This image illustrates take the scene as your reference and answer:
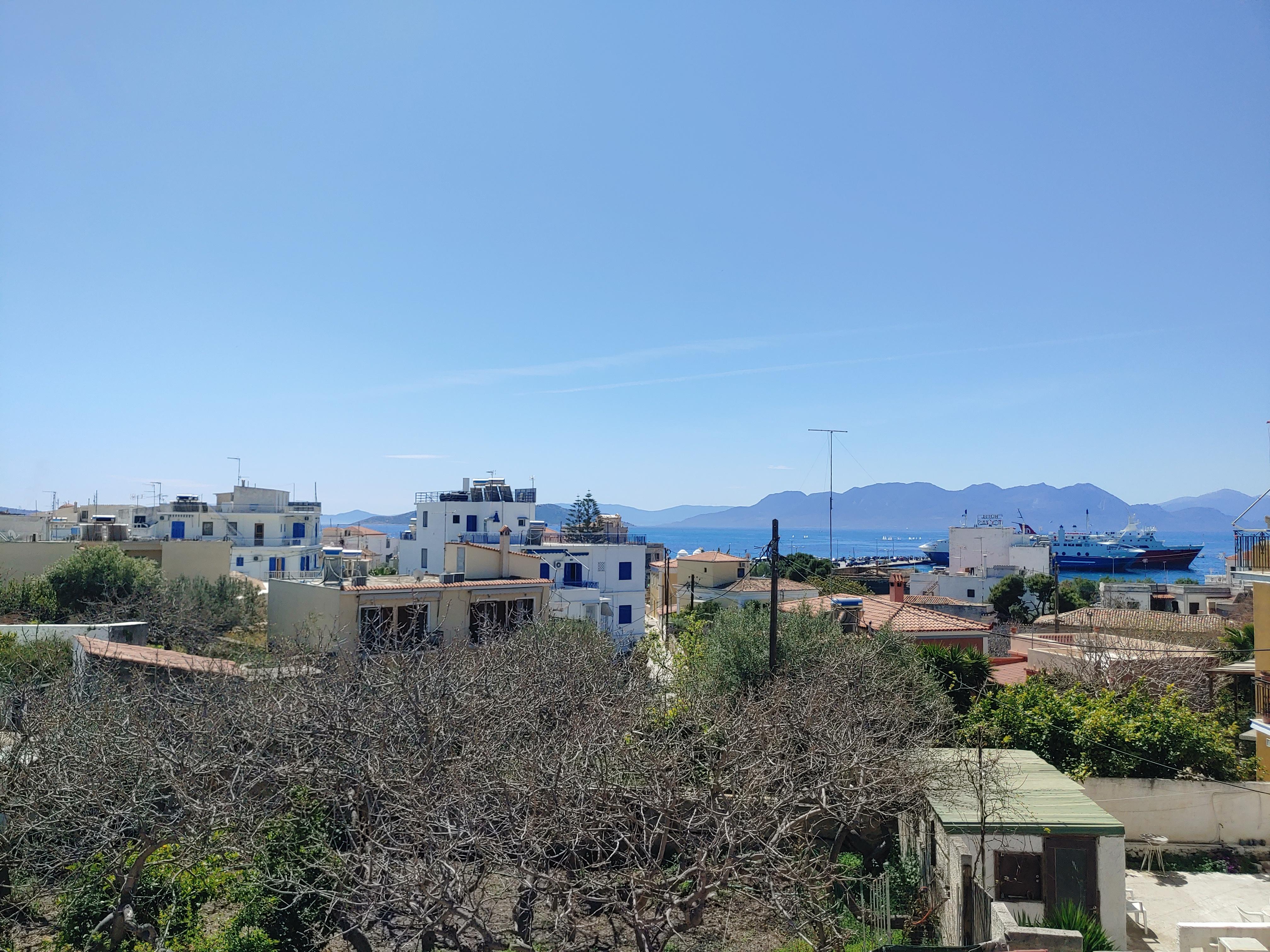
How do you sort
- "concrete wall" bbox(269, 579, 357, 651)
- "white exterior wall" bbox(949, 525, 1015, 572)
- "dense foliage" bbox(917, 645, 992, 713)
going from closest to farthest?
1. "dense foliage" bbox(917, 645, 992, 713)
2. "concrete wall" bbox(269, 579, 357, 651)
3. "white exterior wall" bbox(949, 525, 1015, 572)

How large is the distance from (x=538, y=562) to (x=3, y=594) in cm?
1890

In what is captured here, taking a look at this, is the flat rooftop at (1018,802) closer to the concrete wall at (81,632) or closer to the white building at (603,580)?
the concrete wall at (81,632)

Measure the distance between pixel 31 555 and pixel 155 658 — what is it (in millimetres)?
22499

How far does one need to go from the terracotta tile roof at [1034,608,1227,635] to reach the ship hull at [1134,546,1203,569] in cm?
11249

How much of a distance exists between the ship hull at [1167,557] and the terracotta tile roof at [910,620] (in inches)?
4984

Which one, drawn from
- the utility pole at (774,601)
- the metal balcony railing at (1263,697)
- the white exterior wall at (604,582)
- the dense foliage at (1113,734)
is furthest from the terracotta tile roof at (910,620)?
the white exterior wall at (604,582)

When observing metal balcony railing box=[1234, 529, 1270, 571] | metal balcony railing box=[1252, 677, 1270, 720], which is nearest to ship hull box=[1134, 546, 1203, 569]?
metal balcony railing box=[1252, 677, 1270, 720]

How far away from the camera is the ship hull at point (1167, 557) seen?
13300 centimetres

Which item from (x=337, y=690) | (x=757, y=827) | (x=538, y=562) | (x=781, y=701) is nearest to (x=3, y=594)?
(x=538, y=562)

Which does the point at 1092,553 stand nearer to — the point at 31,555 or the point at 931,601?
the point at 931,601

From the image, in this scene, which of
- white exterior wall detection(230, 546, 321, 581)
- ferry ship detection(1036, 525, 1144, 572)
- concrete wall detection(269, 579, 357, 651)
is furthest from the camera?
ferry ship detection(1036, 525, 1144, 572)

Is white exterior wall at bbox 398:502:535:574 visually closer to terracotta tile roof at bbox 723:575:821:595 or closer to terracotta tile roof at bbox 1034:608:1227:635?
terracotta tile roof at bbox 723:575:821:595

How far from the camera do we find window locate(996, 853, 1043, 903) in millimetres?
10734

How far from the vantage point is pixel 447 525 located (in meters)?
45.0
